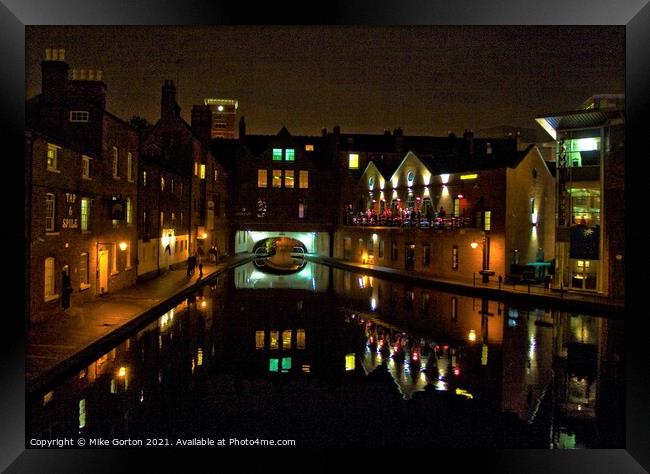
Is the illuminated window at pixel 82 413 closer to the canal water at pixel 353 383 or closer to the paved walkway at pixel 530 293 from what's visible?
the canal water at pixel 353 383

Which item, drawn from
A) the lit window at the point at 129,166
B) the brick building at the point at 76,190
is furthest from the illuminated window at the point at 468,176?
the lit window at the point at 129,166

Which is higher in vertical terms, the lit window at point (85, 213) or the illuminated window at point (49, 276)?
the lit window at point (85, 213)

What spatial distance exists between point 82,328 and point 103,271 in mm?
9148

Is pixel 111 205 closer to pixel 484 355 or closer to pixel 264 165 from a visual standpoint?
pixel 484 355

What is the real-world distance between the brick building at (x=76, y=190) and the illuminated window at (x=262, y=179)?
34983 millimetres

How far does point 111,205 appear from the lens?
26297mm

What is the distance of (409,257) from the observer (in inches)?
1821

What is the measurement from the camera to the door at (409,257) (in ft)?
150

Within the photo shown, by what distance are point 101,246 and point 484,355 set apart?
16.5m

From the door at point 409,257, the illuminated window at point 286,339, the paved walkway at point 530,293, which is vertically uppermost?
the door at point 409,257

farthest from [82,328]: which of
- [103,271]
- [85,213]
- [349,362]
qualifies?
[103,271]
